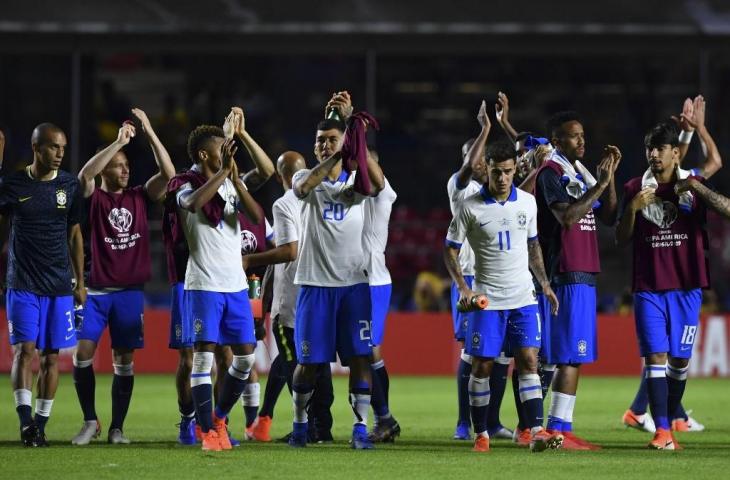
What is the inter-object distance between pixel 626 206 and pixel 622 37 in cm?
1537

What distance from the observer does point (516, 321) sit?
978 centimetres

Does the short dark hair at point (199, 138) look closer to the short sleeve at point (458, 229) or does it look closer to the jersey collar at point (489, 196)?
the short sleeve at point (458, 229)

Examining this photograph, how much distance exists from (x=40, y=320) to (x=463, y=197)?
3344mm

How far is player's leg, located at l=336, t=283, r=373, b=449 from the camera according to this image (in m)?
9.93

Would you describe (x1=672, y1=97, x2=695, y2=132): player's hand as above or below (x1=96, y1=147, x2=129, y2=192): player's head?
above

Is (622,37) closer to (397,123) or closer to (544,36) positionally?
(544,36)

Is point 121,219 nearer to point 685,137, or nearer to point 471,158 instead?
point 471,158

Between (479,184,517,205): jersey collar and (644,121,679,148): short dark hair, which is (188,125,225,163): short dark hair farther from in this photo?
(644,121,679,148): short dark hair

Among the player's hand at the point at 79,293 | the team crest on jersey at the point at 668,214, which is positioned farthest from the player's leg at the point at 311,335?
the team crest on jersey at the point at 668,214

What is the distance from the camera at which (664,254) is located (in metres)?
10.4

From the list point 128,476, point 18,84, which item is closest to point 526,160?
point 128,476

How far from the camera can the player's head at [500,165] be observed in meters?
9.73

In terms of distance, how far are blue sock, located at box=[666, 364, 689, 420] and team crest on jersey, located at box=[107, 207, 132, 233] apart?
4.46 m

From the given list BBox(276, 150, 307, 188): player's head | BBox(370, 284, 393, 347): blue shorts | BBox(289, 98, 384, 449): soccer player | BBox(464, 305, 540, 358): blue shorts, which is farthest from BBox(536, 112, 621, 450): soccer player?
BBox(276, 150, 307, 188): player's head
